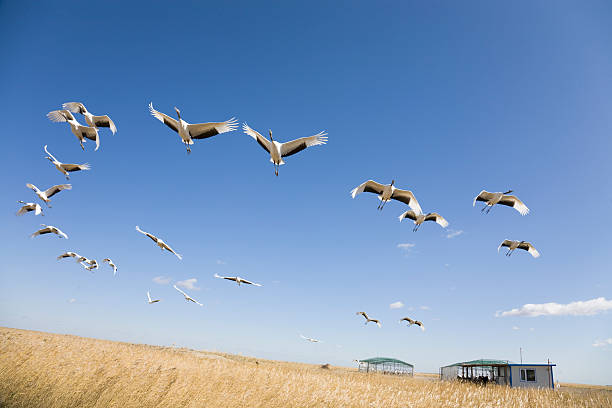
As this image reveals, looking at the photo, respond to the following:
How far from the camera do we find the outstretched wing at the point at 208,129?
37.0 ft

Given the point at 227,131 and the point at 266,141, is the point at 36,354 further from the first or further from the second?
the point at 266,141

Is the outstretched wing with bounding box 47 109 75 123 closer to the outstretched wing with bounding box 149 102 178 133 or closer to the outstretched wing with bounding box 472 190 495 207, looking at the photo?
the outstretched wing with bounding box 149 102 178 133

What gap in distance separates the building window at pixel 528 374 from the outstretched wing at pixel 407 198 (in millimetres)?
22112

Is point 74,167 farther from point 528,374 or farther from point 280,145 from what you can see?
point 528,374

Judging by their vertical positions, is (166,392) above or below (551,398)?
below

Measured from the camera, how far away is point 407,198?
16.1 meters

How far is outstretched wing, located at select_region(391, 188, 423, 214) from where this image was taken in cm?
1581

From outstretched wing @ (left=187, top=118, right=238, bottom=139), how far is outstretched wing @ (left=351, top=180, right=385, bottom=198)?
6.37 meters

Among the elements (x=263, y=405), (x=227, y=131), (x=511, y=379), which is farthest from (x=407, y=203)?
(x=511, y=379)

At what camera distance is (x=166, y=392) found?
7992mm

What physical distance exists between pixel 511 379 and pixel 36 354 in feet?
110

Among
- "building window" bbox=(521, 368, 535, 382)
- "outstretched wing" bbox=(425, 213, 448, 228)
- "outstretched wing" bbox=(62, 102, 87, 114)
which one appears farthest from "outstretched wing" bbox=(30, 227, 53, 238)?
"building window" bbox=(521, 368, 535, 382)

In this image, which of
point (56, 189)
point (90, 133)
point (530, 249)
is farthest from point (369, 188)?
point (56, 189)

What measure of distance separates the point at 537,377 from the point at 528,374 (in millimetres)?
811
